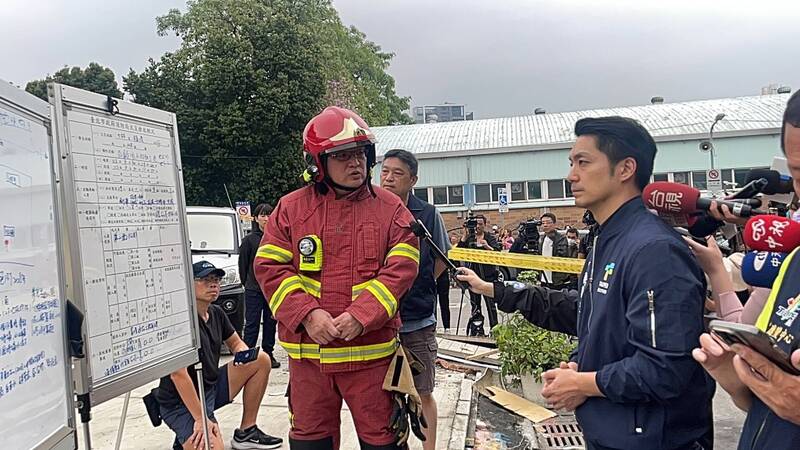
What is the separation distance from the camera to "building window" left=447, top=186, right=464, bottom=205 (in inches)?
1145

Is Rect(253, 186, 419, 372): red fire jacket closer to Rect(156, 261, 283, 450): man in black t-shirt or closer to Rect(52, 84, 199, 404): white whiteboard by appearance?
Rect(52, 84, 199, 404): white whiteboard

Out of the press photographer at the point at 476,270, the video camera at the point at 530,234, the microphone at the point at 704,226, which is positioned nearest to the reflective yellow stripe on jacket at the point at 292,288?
the microphone at the point at 704,226

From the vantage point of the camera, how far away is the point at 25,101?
86.7 inches

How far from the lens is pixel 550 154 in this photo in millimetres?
27922

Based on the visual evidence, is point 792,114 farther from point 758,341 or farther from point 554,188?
point 554,188

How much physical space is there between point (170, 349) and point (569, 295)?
76.6 inches

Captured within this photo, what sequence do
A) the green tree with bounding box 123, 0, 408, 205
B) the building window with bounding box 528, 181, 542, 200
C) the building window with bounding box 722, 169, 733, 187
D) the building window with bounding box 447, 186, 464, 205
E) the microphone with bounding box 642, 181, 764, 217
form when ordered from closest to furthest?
the microphone with bounding box 642, 181, 764, 217
the green tree with bounding box 123, 0, 408, 205
the building window with bounding box 722, 169, 733, 187
the building window with bounding box 528, 181, 542, 200
the building window with bounding box 447, 186, 464, 205

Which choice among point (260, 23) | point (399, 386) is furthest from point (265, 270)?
point (260, 23)

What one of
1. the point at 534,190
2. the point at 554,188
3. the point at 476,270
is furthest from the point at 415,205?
the point at 534,190

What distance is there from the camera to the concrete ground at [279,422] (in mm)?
4797

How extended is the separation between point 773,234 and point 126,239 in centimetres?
254

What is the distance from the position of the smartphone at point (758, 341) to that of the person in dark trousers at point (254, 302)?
16.8ft

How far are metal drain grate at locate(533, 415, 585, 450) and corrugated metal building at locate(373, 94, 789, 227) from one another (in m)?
21.7

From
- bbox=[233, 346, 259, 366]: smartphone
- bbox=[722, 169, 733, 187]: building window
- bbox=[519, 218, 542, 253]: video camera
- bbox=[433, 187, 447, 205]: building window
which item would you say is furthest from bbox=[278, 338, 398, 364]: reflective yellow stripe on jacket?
bbox=[722, 169, 733, 187]: building window
